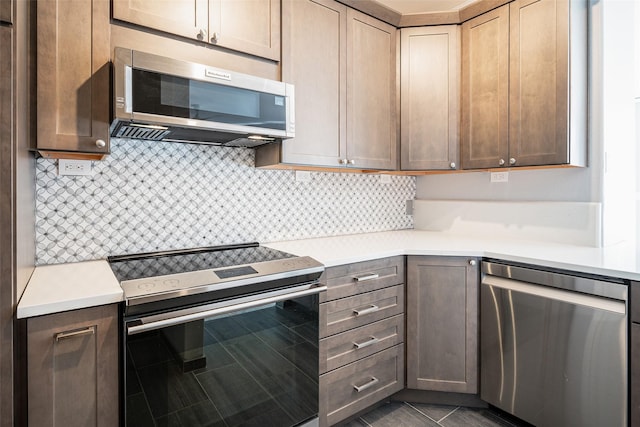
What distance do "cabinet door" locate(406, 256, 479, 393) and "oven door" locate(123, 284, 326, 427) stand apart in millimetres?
679

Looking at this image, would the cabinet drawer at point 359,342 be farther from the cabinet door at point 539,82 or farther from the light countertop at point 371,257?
the cabinet door at point 539,82

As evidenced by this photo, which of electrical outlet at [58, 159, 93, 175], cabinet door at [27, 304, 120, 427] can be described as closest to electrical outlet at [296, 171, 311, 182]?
electrical outlet at [58, 159, 93, 175]

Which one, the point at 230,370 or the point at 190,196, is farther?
the point at 190,196

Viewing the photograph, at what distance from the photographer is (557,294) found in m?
1.59

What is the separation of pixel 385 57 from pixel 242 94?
3.93 feet

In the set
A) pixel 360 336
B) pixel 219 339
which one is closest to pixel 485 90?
pixel 360 336

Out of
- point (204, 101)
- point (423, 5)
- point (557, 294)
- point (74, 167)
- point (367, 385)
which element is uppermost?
point (423, 5)

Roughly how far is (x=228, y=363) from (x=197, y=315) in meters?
0.27

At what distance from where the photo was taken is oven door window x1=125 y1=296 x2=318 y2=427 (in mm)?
1182

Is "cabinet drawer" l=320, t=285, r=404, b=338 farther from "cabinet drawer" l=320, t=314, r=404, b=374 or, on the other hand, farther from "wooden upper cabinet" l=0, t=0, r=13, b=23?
"wooden upper cabinet" l=0, t=0, r=13, b=23

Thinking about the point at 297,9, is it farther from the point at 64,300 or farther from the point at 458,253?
the point at 64,300

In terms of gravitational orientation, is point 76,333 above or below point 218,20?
below

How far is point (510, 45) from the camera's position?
6.86ft

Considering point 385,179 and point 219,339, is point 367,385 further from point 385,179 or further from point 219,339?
point 385,179
